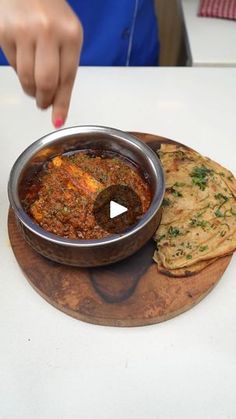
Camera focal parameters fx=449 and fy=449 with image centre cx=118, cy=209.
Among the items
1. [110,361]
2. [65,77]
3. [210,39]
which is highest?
[65,77]

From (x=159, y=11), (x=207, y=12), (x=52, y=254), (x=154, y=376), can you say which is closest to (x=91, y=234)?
(x=52, y=254)

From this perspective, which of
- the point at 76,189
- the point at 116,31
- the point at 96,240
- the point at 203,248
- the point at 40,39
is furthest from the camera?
the point at 116,31

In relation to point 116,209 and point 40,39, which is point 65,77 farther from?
point 116,209

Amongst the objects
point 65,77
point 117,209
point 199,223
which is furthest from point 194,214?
point 65,77

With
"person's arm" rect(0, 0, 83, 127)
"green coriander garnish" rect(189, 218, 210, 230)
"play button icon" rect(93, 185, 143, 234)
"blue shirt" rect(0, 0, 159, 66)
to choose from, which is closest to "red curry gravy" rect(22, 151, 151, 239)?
"play button icon" rect(93, 185, 143, 234)

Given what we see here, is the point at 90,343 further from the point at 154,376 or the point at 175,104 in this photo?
the point at 175,104

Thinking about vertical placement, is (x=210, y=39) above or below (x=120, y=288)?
above

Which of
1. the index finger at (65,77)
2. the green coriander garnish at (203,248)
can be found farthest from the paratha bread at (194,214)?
the index finger at (65,77)
